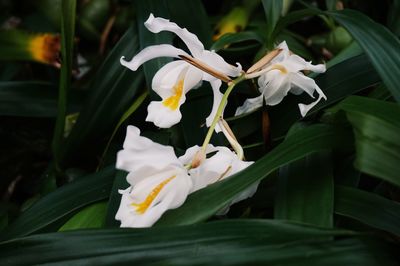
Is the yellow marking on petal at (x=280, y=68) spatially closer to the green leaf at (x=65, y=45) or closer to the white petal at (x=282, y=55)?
the white petal at (x=282, y=55)

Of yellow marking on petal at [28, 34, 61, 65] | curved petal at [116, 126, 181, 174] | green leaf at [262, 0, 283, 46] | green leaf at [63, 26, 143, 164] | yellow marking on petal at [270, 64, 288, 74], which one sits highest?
yellow marking on petal at [28, 34, 61, 65]

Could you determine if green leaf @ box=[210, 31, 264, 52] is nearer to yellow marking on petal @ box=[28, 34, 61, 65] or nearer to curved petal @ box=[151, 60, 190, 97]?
curved petal @ box=[151, 60, 190, 97]

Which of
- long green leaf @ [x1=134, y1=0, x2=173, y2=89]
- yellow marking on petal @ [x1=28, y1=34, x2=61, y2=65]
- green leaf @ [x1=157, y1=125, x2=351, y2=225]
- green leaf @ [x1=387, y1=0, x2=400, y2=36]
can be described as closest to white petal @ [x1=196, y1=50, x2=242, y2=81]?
green leaf @ [x1=157, y1=125, x2=351, y2=225]

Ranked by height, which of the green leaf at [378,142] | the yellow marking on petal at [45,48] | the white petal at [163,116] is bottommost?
the green leaf at [378,142]

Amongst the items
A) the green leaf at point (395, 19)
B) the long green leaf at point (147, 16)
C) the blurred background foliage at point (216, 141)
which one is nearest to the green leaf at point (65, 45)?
the blurred background foliage at point (216, 141)

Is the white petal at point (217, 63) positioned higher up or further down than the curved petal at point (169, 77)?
further down

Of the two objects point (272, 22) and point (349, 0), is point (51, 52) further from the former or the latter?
point (349, 0)

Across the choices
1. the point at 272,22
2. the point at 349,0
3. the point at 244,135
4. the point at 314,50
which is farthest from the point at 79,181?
the point at 349,0

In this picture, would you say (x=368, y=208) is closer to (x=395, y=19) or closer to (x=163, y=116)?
(x=163, y=116)
